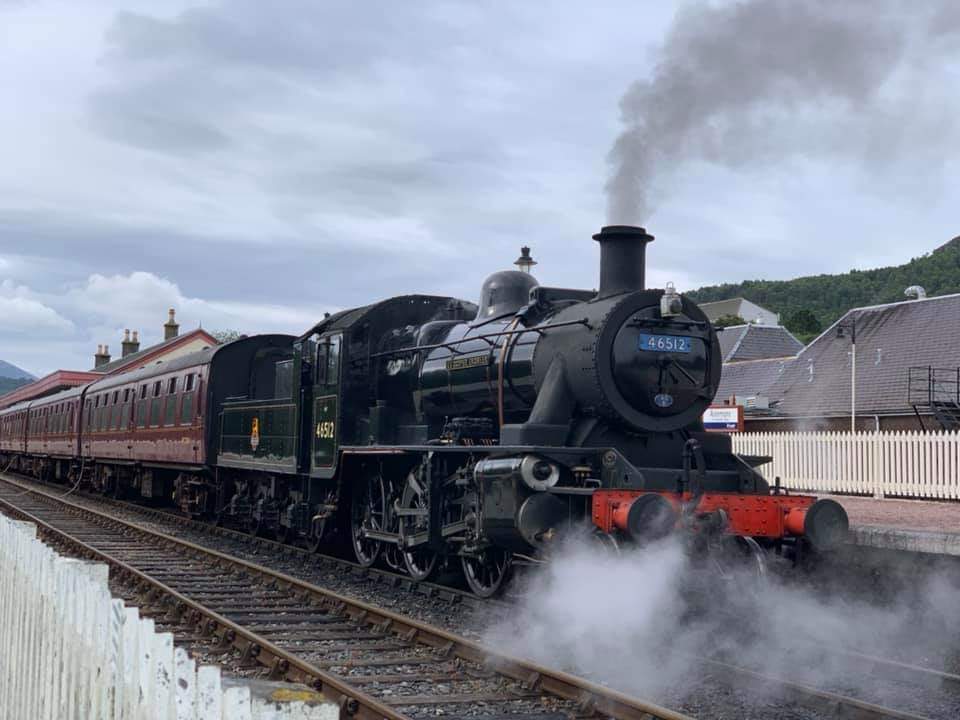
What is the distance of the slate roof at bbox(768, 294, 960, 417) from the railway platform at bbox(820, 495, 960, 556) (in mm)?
8018

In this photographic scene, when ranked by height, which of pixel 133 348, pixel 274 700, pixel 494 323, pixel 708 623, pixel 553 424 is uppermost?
pixel 133 348

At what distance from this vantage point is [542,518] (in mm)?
8188

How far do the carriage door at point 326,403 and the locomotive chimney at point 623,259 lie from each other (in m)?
4.04

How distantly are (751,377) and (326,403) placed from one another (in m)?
23.1

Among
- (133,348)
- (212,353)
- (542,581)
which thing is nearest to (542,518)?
(542,581)

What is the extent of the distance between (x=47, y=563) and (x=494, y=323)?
585 centimetres

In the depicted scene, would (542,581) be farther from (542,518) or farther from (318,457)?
(318,457)

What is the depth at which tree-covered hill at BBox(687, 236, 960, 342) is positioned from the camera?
74688 millimetres

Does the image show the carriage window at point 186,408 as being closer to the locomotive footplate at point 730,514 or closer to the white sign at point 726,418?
the white sign at point 726,418

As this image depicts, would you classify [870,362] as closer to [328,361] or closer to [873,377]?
[873,377]

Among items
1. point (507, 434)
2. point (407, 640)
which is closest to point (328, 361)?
point (507, 434)

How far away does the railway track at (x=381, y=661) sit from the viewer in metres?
6.11

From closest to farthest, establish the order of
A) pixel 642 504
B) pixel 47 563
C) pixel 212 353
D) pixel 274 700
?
1. pixel 274 700
2. pixel 47 563
3. pixel 642 504
4. pixel 212 353

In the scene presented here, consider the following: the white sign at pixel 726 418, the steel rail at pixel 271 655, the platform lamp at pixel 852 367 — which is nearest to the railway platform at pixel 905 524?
the white sign at pixel 726 418
